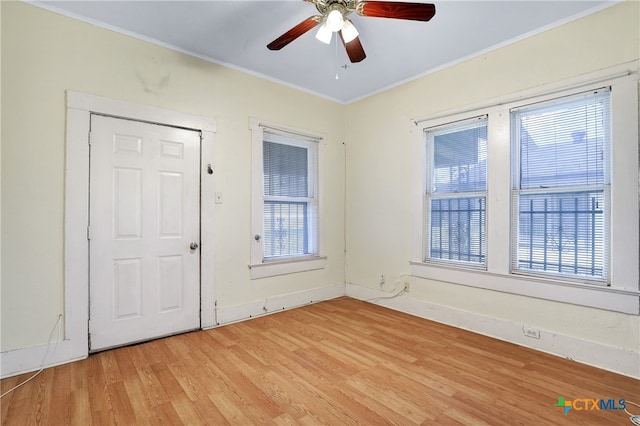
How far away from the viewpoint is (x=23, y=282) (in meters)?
2.33

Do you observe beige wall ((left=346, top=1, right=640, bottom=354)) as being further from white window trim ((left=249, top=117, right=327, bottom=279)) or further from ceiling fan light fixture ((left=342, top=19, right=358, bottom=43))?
ceiling fan light fixture ((left=342, top=19, right=358, bottom=43))

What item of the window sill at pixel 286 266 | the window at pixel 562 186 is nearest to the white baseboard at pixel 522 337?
the window at pixel 562 186

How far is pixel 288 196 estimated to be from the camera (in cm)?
402

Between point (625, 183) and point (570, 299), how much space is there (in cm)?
101

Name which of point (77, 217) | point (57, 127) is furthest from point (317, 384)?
point (57, 127)

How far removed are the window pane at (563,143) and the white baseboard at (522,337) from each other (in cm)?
132

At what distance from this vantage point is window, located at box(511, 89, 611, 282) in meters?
2.52

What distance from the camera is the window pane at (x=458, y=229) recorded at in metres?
3.24

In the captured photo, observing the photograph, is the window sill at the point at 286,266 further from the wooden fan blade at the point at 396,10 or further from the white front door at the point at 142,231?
the wooden fan blade at the point at 396,10

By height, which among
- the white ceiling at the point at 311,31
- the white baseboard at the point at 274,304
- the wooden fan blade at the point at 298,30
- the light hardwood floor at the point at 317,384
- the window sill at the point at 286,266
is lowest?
the light hardwood floor at the point at 317,384

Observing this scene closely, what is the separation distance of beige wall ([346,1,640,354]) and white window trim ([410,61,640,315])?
0.08 meters

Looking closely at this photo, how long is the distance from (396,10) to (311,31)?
3.51ft

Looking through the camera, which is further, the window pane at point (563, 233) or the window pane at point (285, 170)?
the window pane at point (285, 170)

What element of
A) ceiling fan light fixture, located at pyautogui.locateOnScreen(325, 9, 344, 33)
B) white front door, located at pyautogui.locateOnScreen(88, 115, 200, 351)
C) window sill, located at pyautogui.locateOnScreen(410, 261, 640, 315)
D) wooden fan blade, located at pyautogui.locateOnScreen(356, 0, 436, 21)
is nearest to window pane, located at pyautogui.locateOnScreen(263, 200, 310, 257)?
white front door, located at pyautogui.locateOnScreen(88, 115, 200, 351)
